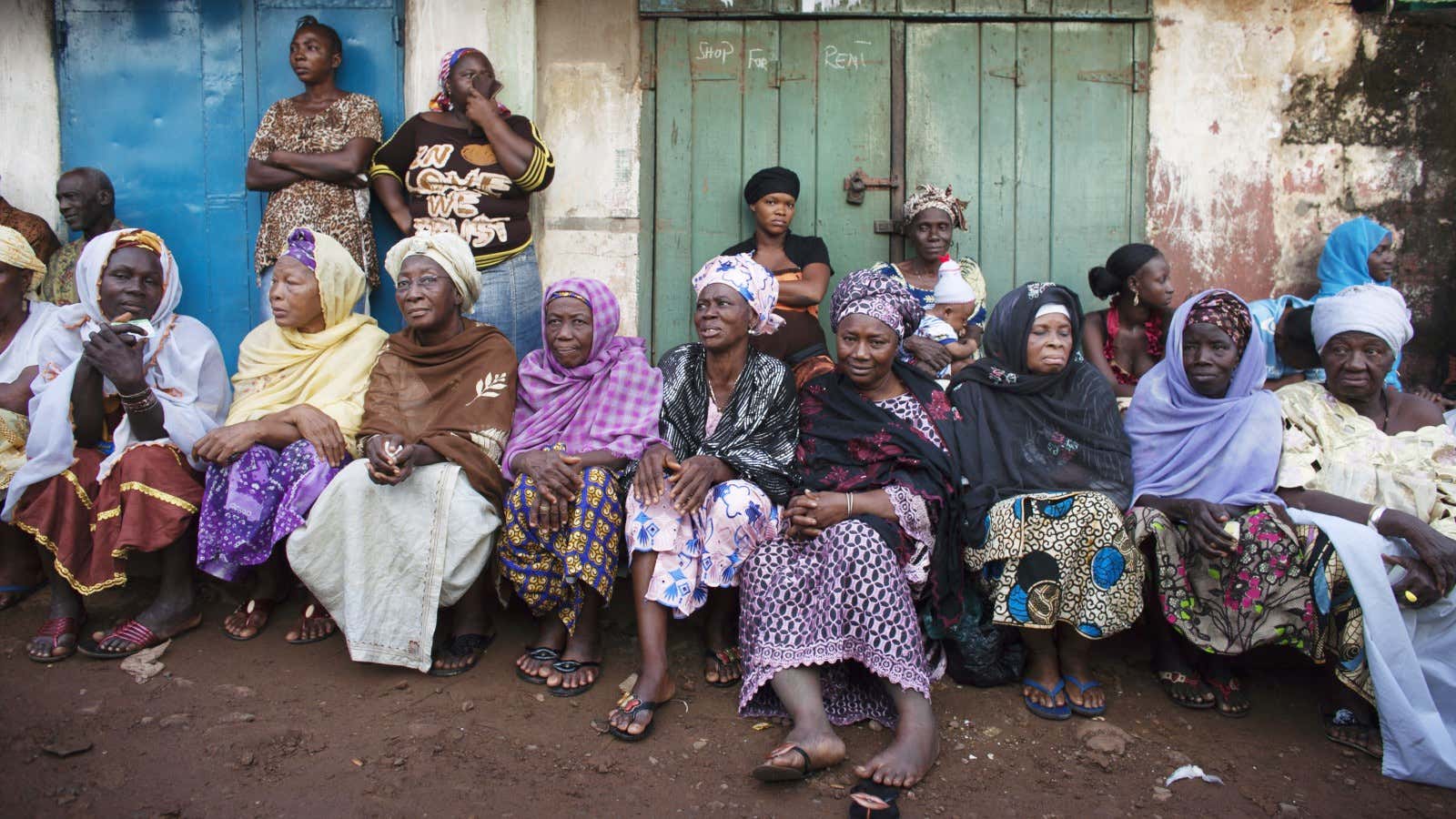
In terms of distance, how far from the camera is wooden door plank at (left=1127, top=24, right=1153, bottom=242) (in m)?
5.10

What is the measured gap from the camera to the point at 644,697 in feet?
10.4

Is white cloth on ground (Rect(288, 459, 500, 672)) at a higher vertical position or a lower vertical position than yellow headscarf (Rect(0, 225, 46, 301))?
lower

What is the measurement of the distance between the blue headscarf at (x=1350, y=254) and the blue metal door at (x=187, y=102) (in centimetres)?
490

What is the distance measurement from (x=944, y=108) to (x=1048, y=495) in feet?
8.42

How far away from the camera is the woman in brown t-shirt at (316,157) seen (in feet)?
15.5

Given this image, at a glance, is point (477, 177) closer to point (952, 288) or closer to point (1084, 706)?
point (952, 288)

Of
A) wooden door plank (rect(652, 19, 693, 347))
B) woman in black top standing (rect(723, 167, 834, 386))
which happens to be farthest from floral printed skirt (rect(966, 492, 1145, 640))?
wooden door plank (rect(652, 19, 693, 347))

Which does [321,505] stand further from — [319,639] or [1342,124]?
[1342,124]

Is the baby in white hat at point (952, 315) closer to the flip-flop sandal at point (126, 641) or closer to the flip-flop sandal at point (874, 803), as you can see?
the flip-flop sandal at point (874, 803)

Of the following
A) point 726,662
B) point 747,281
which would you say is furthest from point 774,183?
point 726,662

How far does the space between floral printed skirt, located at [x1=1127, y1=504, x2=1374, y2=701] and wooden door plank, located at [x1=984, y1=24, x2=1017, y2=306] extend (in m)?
2.18

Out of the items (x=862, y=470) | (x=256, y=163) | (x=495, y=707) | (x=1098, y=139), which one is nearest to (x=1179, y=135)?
(x=1098, y=139)

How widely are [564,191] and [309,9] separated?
5.27 ft

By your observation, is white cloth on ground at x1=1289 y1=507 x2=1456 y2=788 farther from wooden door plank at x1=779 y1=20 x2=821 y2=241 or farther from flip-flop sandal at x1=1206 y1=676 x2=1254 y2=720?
wooden door plank at x1=779 y1=20 x2=821 y2=241
